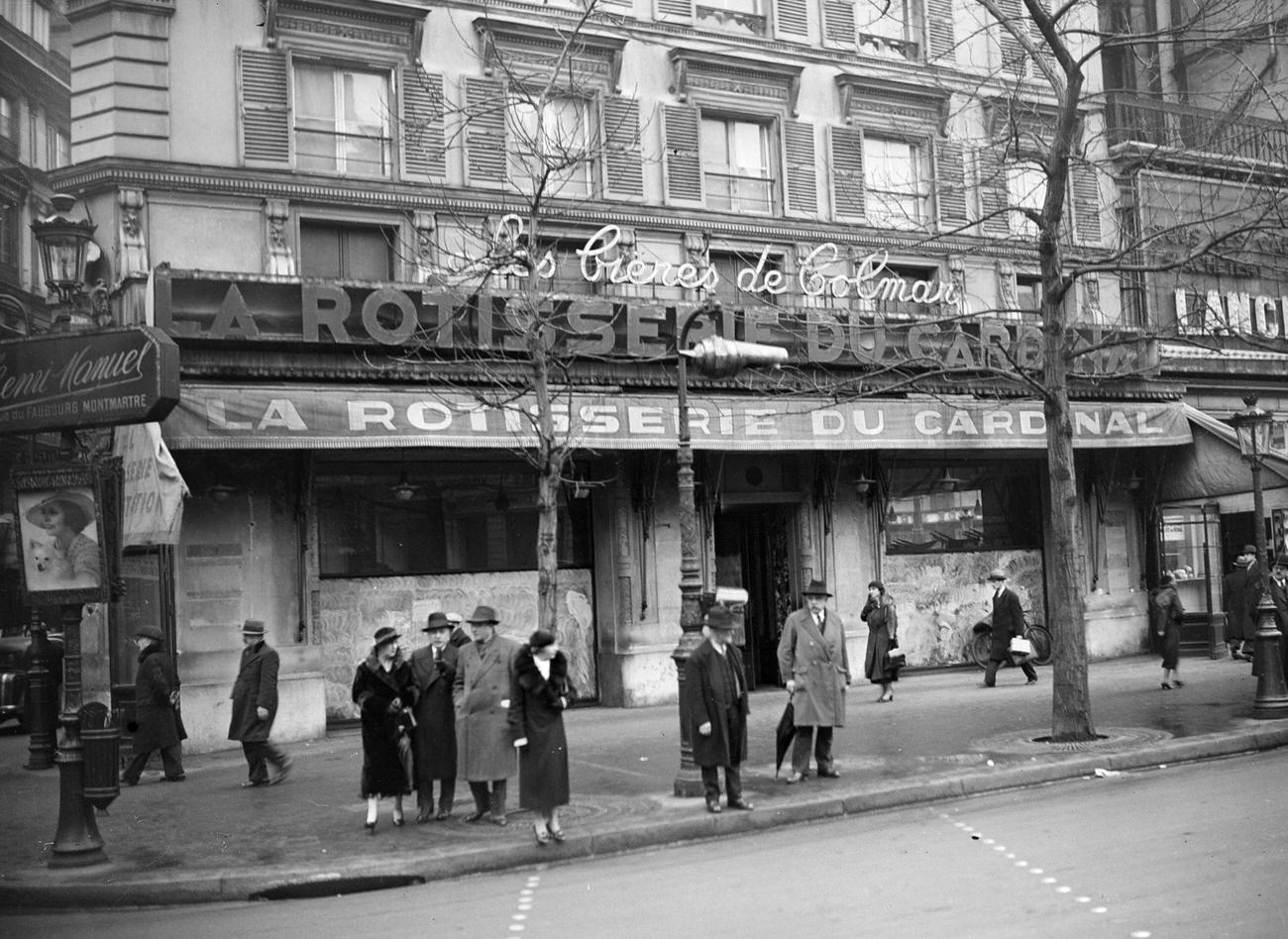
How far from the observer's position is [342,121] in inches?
744

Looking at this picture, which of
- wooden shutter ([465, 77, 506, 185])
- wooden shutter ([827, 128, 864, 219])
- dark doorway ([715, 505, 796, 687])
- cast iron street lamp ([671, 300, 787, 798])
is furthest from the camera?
wooden shutter ([827, 128, 864, 219])

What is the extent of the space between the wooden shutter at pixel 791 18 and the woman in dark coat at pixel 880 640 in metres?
9.45

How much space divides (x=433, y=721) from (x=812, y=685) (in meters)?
3.52

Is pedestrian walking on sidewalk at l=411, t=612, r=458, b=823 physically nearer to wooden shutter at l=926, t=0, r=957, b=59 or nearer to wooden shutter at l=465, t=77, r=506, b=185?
wooden shutter at l=465, t=77, r=506, b=185

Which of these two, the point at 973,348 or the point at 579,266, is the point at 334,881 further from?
the point at 973,348

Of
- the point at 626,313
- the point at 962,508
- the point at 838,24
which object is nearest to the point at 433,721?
the point at 626,313

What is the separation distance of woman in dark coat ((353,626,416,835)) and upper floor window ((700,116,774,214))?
12296 millimetres

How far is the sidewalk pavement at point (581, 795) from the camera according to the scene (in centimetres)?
962

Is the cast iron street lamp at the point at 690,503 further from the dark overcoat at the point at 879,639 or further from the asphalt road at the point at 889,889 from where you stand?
the dark overcoat at the point at 879,639

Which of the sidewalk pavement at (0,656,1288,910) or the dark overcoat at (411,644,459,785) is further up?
the dark overcoat at (411,644,459,785)

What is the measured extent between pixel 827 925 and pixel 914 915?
0.52 metres

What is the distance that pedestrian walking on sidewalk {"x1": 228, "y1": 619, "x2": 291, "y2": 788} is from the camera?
1352cm

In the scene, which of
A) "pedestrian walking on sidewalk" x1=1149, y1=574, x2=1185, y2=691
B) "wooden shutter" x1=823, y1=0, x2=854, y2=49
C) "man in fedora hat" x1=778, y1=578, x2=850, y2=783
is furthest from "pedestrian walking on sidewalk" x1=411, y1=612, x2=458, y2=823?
"wooden shutter" x1=823, y1=0, x2=854, y2=49

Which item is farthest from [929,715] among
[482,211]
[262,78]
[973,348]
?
[262,78]
